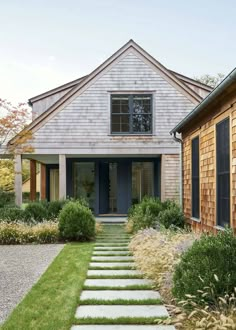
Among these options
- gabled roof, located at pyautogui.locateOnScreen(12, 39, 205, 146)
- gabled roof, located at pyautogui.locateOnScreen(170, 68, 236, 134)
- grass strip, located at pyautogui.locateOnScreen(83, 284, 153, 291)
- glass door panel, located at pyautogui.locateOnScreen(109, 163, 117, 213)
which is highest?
gabled roof, located at pyautogui.locateOnScreen(12, 39, 205, 146)

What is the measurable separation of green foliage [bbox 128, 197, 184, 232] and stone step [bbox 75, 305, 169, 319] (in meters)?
5.62

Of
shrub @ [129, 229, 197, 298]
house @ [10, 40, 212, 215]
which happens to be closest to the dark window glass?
shrub @ [129, 229, 197, 298]

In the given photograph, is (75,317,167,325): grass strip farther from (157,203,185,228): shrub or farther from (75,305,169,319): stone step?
(157,203,185,228): shrub

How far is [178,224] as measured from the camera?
11219 mm

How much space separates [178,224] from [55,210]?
455 centimetres

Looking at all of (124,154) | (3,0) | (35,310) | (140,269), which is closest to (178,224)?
(140,269)

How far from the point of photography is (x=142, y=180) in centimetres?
1802

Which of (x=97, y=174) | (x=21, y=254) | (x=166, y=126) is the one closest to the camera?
(x=21, y=254)

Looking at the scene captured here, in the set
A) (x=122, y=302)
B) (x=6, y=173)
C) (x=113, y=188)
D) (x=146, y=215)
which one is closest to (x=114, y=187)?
(x=113, y=188)

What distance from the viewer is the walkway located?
15.3 feet

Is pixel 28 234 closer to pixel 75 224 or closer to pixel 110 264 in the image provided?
pixel 75 224

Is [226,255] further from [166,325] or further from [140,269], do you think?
[140,269]

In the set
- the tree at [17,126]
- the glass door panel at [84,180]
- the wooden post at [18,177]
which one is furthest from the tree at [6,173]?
the wooden post at [18,177]

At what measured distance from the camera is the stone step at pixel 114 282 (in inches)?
252
